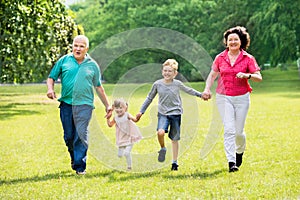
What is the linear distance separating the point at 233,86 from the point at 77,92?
206 centimetres

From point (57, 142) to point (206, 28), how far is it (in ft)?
145

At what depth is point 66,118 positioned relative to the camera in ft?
26.1

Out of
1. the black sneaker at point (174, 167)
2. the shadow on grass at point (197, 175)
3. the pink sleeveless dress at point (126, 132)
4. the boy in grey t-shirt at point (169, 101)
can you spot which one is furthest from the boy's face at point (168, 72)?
the shadow on grass at point (197, 175)

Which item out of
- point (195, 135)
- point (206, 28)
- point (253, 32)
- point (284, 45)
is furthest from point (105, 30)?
point (195, 135)

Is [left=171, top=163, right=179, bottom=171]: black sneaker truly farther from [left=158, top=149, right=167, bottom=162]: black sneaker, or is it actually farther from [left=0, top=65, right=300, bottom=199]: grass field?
[left=158, top=149, right=167, bottom=162]: black sneaker

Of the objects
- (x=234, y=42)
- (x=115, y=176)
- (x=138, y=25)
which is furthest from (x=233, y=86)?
(x=138, y=25)

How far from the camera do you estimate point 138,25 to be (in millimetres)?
58281

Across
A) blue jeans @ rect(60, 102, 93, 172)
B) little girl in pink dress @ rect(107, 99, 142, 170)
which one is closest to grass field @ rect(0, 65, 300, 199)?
blue jeans @ rect(60, 102, 93, 172)

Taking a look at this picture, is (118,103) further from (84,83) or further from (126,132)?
(84,83)

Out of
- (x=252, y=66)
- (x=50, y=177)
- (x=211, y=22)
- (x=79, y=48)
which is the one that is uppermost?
(x=211, y=22)

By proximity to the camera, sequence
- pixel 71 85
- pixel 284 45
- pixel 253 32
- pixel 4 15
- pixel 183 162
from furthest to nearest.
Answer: pixel 253 32, pixel 284 45, pixel 4 15, pixel 183 162, pixel 71 85

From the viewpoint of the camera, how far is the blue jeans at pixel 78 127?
7.89m

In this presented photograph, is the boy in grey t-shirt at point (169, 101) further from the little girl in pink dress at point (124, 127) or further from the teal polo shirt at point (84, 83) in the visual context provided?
the teal polo shirt at point (84, 83)

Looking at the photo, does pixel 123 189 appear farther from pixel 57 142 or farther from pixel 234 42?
pixel 57 142
